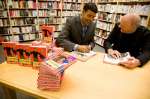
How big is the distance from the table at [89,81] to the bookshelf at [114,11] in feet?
7.50

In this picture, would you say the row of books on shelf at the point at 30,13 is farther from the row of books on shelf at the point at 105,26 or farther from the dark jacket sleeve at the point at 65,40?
the dark jacket sleeve at the point at 65,40

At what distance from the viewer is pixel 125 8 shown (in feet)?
12.5

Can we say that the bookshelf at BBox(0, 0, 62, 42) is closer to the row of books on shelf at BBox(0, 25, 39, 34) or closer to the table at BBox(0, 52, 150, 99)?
the row of books on shelf at BBox(0, 25, 39, 34)

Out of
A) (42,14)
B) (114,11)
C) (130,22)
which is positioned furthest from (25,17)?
(130,22)

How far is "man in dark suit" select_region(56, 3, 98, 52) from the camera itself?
1862mm

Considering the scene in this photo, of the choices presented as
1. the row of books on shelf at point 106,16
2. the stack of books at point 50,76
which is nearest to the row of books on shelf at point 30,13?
the row of books on shelf at point 106,16

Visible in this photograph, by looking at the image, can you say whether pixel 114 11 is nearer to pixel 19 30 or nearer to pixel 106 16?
pixel 106 16

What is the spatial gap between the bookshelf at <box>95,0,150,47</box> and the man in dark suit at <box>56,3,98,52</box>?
172 cm

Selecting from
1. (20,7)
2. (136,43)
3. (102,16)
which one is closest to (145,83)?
(136,43)

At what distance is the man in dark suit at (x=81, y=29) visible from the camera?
186cm

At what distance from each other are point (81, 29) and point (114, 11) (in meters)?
2.51

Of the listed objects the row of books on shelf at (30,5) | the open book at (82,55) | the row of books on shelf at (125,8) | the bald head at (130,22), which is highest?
the row of books on shelf at (30,5)

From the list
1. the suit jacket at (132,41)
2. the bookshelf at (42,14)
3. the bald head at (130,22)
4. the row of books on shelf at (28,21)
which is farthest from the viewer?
the row of books on shelf at (28,21)

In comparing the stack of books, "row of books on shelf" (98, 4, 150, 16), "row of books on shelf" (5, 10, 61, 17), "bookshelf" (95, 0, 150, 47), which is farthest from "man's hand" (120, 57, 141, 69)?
"row of books on shelf" (5, 10, 61, 17)
